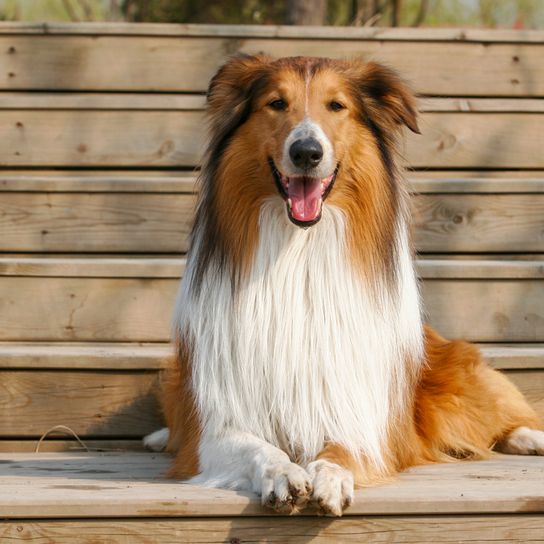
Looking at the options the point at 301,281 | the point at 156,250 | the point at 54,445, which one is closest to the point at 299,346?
the point at 301,281

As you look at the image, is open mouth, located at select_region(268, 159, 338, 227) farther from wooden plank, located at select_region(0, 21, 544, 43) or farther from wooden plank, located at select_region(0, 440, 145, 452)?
wooden plank, located at select_region(0, 21, 544, 43)

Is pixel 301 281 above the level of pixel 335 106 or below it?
below

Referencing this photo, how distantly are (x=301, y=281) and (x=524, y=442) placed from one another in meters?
0.94

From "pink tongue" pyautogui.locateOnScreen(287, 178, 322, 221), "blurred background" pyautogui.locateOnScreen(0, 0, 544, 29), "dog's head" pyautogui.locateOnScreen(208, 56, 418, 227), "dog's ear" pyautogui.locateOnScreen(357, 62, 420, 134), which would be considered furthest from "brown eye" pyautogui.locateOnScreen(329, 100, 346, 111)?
"blurred background" pyautogui.locateOnScreen(0, 0, 544, 29)

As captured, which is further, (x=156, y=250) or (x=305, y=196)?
(x=156, y=250)

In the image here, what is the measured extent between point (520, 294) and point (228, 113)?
4.56ft

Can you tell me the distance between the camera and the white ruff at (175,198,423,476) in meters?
2.75

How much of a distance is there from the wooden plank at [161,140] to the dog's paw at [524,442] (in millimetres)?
1671

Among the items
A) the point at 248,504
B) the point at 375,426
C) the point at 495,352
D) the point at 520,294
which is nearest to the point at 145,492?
the point at 248,504

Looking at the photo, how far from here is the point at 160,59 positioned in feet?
16.2

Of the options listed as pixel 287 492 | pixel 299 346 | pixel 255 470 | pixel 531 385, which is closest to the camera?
pixel 287 492

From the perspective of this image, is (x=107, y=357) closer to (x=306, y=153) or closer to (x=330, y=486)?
(x=306, y=153)

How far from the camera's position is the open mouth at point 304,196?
2748mm

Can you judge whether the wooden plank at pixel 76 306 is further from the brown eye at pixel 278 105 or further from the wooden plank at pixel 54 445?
the brown eye at pixel 278 105
